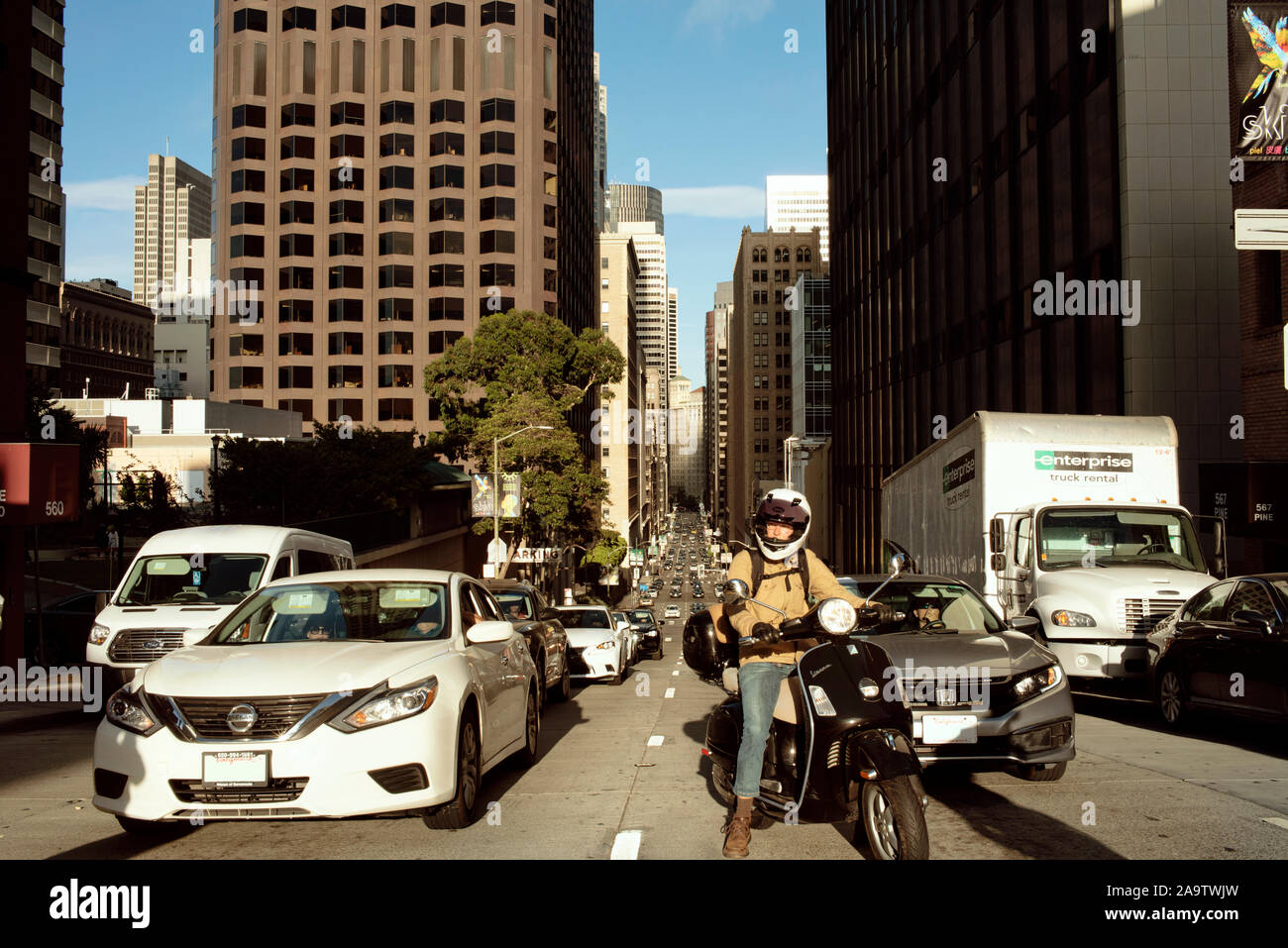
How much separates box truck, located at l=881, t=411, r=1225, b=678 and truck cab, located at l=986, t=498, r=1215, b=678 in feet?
0.04

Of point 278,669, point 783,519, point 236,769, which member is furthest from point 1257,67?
point 236,769

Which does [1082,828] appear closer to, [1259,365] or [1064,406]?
[1259,365]

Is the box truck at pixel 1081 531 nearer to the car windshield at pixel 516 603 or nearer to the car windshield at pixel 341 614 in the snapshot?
the car windshield at pixel 516 603

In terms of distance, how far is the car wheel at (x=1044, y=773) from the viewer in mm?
7711

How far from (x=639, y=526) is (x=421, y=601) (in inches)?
5467

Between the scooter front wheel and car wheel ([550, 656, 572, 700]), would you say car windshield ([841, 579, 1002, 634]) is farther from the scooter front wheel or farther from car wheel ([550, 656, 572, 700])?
car wheel ([550, 656, 572, 700])

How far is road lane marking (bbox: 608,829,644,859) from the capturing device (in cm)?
610

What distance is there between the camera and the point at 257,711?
19.9ft

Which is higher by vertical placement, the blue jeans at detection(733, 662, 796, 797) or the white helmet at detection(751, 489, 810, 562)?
the white helmet at detection(751, 489, 810, 562)

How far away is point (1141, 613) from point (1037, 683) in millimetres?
5896

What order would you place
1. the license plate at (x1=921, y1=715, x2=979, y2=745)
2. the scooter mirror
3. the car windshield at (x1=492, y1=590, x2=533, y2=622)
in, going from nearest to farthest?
the scooter mirror, the license plate at (x1=921, y1=715, x2=979, y2=745), the car windshield at (x1=492, y1=590, x2=533, y2=622)

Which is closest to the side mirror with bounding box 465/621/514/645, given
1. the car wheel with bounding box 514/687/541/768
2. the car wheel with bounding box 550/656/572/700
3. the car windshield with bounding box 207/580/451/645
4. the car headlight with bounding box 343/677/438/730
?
the car windshield with bounding box 207/580/451/645

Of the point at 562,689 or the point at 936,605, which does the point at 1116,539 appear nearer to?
the point at 936,605

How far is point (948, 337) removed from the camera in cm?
4066
